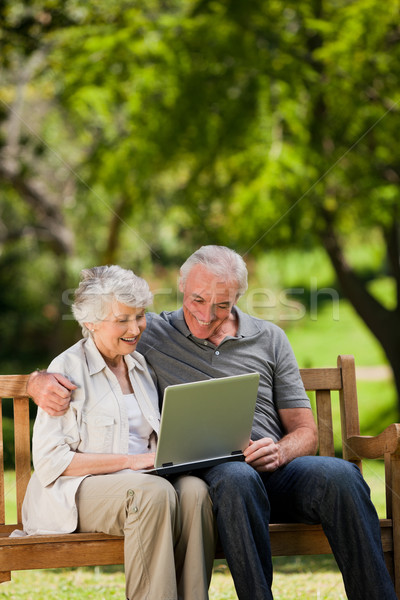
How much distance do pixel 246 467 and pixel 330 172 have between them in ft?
13.9

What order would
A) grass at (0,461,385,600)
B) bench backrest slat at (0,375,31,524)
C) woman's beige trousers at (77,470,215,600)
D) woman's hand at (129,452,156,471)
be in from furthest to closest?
grass at (0,461,385,600)
bench backrest slat at (0,375,31,524)
woman's hand at (129,452,156,471)
woman's beige trousers at (77,470,215,600)

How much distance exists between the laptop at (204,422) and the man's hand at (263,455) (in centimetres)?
3

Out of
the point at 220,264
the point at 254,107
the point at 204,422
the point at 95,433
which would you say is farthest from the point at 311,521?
the point at 254,107

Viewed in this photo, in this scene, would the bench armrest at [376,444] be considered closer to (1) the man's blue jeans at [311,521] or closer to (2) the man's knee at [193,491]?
(1) the man's blue jeans at [311,521]

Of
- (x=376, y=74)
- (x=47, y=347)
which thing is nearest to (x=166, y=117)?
(x=376, y=74)

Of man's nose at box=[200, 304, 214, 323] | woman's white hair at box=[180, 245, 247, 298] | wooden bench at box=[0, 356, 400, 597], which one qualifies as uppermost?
woman's white hair at box=[180, 245, 247, 298]

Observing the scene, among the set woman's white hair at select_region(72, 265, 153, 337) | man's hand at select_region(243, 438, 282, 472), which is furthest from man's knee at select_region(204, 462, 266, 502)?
woman's white hair at select_region(72, 265, 153, 337)

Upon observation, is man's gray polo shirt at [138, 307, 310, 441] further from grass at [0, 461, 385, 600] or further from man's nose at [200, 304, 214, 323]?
grass at [0, 461, 385, 600]

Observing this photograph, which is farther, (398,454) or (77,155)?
(77,155)

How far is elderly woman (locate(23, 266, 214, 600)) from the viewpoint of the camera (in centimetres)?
224

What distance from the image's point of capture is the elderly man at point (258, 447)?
2.29 meters

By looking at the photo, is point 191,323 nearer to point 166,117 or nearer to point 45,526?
point 45,526

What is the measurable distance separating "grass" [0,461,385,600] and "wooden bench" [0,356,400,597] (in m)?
0.66

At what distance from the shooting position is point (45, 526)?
2412mm
